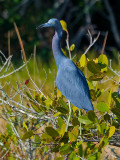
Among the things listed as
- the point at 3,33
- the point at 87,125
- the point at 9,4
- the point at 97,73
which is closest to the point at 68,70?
the point at 97,73

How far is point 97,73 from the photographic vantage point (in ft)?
4.03

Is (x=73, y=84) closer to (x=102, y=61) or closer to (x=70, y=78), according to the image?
(x=70, y=78)

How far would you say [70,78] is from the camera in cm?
121

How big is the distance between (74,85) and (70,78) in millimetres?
31

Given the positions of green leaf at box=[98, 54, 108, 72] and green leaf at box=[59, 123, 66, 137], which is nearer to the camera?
green leaf at box=[59, 123, 66, 137]

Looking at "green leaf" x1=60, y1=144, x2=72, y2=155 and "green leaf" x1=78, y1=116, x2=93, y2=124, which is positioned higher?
"green leaf" x1=78, y1=116, x2=93, y2=124

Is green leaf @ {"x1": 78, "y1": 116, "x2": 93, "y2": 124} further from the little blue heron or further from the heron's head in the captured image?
the heron's head

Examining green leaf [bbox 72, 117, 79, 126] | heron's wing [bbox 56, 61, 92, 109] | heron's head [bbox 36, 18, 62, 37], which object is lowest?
green leaf [bbox 72, 117, 79, 126]

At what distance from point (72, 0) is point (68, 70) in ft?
17.4

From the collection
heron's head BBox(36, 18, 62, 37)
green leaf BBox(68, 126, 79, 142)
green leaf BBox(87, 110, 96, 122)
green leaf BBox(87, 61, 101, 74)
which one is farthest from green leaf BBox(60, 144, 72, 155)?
heron's head BBox(36, 18, 62, 37)

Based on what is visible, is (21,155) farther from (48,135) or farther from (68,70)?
(68,70)

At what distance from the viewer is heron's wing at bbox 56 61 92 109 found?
1.19 metres

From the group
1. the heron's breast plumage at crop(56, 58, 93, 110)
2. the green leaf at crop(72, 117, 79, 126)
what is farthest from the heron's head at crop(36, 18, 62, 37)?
the green leaf at crop(72, 117, 79, 126)

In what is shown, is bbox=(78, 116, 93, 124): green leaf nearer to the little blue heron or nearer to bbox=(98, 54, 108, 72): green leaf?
the little blue heron
